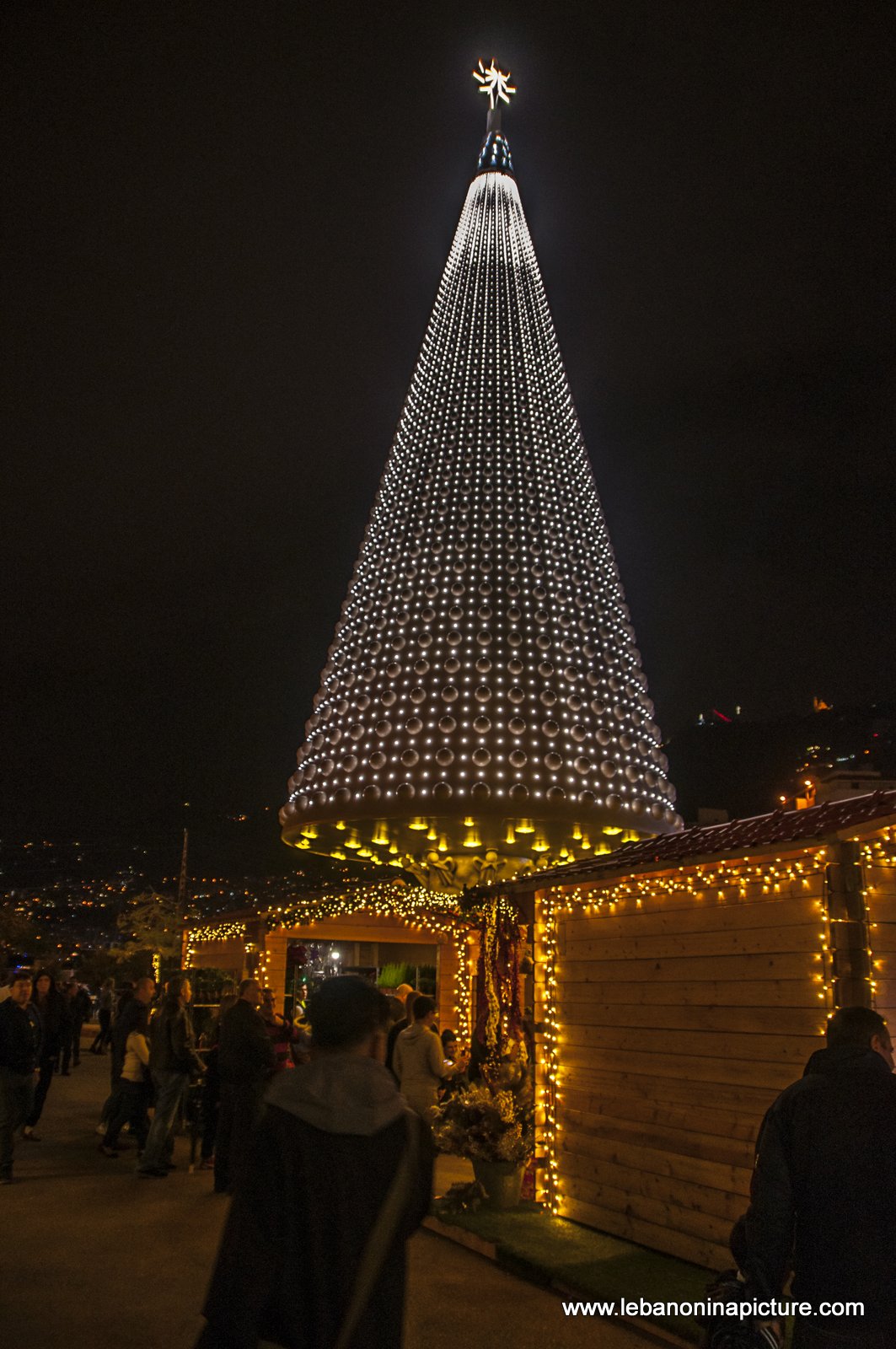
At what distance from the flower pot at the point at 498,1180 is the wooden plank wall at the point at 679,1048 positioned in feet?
1.26

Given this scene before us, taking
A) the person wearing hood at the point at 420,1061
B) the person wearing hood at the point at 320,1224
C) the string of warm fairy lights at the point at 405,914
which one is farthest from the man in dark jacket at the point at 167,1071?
the person wearing hood at the point at 320,1224

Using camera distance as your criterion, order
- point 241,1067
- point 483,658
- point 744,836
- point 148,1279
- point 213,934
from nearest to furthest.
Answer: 1. point 148,1279
2. point 744,836
3. point 241,1067
4. point 483,658
5. point 213,934

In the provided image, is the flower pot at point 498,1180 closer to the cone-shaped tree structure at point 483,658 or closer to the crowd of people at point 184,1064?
the crowd of people at point 184,1064

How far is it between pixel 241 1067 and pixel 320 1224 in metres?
5.99

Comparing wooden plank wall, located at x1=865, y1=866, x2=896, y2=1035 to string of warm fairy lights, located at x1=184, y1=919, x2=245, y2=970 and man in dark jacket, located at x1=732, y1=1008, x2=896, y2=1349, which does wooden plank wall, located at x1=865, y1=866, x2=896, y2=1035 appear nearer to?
man in dark jacket, located at x1=732, y1=1008, x2=896, y2=1349

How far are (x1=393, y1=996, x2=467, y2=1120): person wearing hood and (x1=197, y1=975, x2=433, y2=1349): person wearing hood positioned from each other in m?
5.38

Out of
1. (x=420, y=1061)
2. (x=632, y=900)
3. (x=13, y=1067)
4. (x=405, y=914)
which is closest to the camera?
(x=632, y=900)

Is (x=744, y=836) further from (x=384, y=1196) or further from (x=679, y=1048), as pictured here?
(x=384, y=1196)

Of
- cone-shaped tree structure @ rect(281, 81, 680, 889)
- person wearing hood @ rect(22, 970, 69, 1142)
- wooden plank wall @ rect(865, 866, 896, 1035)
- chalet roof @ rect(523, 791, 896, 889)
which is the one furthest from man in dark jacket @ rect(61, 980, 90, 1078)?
wooden plank wall @ rect(865, 866, 896, 1035)

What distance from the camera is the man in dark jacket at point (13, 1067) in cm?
792

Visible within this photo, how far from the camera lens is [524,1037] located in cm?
816

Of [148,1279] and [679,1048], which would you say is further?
[679,1048]

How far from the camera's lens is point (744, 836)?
6.12 metres

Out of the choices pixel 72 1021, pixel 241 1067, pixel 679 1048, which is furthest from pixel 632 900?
pixel 72 1021
